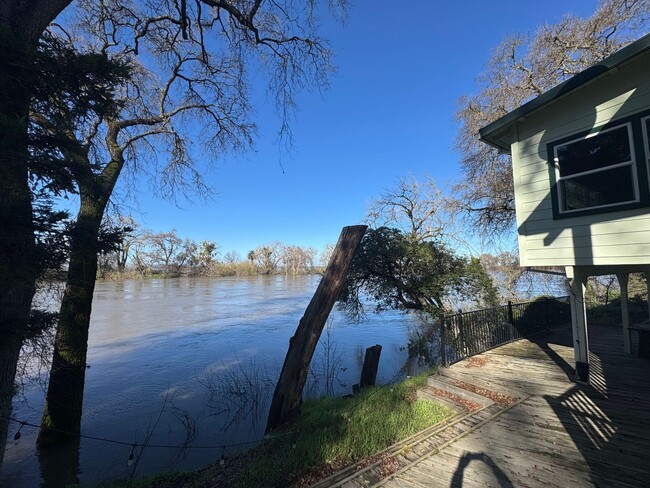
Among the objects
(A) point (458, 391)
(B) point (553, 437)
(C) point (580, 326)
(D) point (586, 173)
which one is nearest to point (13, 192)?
(B) point (553, 437)

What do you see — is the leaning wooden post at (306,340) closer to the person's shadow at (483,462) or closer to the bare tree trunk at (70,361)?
the person's shadow at (483,462)

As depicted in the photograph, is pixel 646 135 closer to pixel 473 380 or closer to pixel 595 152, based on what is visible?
pixel 595 152

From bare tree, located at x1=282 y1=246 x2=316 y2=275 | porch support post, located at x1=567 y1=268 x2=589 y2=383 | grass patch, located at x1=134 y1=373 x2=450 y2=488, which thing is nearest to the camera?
grass patch, located at x1=134 y1=373 x2=450 y2=488

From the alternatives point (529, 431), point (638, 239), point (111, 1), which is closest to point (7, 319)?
point (529, 431)

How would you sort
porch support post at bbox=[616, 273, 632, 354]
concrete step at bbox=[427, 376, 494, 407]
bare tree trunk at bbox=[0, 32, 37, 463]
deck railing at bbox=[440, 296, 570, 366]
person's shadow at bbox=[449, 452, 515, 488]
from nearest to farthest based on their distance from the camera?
1. bare tree trunk at bbox=[0, 32, 37, 463]
2. person's shadow at bbox=[449, 452, 515, 488]
3. concrete step at bbox=[427, 376, 494, 407]
4. deck railing at bbox=[440, 296, 570, 366]
5. porch support post at bbox=[616, 273, 632, 354]

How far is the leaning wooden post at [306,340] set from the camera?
5.89 meters

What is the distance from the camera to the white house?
15.4 ft

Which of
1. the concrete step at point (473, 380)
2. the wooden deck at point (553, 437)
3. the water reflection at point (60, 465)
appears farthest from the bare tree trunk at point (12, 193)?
the concrete step at point (473, 380)

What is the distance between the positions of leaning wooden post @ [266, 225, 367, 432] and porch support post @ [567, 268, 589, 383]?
160 inches

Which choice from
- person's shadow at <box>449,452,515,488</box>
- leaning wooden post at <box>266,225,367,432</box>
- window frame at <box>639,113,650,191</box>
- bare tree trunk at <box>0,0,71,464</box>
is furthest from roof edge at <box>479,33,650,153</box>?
A: bare tree trunk at <box>0,0,71,464</box>

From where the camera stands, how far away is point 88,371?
9.95 meters

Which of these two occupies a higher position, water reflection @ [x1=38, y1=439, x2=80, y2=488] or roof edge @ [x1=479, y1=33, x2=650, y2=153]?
roof edge @ [x1=479, y1=33, x2=650, y2=153]

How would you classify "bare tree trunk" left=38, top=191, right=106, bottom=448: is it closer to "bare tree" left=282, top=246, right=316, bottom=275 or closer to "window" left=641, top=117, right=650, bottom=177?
"window" left=641, top=117, right=650, bottom=177

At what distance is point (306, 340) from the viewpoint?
598 cm
